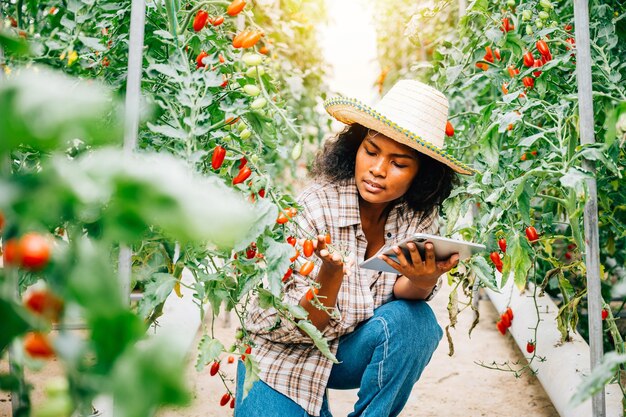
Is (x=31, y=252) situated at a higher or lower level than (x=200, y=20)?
lower

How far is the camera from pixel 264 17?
344 centimetres

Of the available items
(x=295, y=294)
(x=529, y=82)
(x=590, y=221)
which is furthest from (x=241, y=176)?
(x=529, y=82)

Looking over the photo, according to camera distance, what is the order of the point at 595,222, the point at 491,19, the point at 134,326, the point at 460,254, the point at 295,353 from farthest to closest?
the point at 491,19, the point at 295,353, the point at 460,254, the point at 595,222, the point at 134,326

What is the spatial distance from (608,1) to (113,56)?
4.14 feet

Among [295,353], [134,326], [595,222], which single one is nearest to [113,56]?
[295,353]

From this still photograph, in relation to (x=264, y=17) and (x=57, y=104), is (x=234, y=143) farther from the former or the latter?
(x=264, y=17)

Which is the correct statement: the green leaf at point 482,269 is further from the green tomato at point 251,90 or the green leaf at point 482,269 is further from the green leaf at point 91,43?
the green leaf at point 91,43

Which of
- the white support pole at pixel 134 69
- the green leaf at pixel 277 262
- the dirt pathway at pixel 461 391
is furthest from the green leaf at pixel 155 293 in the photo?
the dirt pathway at pixel 461 391

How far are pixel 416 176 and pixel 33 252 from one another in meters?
1.53

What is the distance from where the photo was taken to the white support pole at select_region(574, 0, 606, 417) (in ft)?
4.25

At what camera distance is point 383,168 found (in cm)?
166

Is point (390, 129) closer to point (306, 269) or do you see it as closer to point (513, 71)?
point (513, 71)

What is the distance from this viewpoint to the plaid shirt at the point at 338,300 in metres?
1.62

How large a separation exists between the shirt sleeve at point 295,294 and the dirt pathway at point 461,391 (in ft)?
1.42
